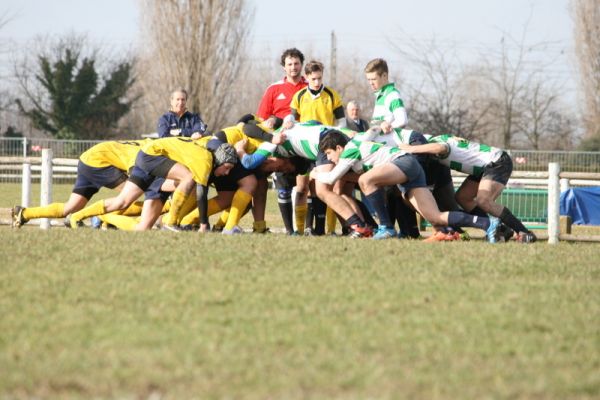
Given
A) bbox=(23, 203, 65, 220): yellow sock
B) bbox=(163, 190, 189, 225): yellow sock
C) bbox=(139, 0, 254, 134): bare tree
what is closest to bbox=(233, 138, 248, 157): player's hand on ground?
bbox=(163, 190, 189, 225): yellow sock

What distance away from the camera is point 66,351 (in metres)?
5.29

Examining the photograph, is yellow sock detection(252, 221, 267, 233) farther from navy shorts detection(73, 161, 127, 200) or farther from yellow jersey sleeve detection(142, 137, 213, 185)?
navy shorts detection(73, 161, 127, 200)

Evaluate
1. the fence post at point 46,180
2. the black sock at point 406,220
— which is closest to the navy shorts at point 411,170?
the black sock at point 406,220

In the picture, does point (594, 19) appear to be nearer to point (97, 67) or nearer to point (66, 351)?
point (97, 67)

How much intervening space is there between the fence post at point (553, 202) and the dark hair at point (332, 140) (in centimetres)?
370

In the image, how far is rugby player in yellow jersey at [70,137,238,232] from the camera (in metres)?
11.5

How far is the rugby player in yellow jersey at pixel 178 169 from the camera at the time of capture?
1151 centimetres

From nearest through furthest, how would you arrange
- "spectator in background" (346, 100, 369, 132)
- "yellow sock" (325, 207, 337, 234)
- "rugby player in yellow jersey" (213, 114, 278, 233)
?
"rugby player in yellow jersey" (213, 114, 278, 233), "yellow sock" (325, 207, 337, 234), "spectator in background" (346, 100, 369, 132)

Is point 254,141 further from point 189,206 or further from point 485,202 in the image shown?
point 485,202

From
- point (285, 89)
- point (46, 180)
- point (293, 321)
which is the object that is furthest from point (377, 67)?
point (293, 321)

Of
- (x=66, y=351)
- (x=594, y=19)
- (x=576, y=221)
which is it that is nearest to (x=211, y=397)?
(x=66, y=351)

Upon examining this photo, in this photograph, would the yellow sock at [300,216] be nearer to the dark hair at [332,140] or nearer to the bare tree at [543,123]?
the dark hair at [332,140]

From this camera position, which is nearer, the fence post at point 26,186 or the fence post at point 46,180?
the fence post at point 46,180

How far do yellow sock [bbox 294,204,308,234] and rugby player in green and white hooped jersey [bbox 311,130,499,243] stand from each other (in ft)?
4.86
